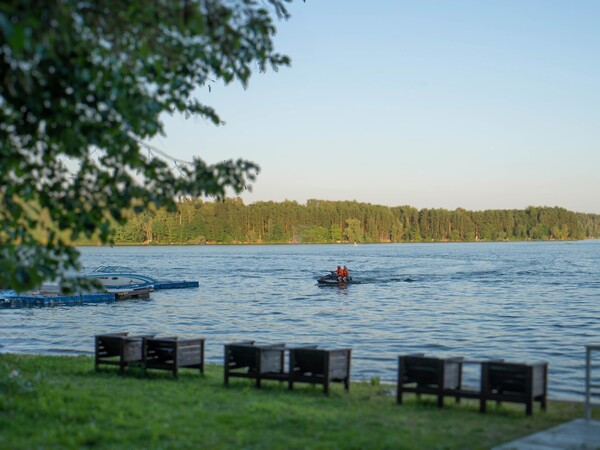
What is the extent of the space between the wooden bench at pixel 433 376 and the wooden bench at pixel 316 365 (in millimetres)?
1286

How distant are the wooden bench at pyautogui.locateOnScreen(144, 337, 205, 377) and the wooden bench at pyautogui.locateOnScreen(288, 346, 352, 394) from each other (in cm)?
267

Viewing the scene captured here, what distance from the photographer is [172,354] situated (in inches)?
653

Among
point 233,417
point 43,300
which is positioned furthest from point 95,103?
point 43,300

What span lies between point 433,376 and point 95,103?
8119 millimetres

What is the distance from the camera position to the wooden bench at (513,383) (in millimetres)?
13039

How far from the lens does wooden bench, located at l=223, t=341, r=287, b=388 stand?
50.2ft

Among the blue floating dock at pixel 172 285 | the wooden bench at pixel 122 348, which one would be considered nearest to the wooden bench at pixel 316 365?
the wooden bench at pixel 122 348

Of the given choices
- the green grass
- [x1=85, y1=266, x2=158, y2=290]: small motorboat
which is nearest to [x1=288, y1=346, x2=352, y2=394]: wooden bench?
the green grass

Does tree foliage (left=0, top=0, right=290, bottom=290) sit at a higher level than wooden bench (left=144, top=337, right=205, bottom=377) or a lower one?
higher

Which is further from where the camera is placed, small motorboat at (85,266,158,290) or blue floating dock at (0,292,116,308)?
small motorboat at (85,266,158,290)

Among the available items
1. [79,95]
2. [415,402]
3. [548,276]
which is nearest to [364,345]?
[415,402]

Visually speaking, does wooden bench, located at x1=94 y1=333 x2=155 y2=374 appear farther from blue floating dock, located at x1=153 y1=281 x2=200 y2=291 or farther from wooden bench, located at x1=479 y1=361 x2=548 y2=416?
blue floating dock, located at x1=153 y1=281 x2=200 y2=291

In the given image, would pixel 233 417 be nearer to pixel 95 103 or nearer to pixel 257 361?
pixel 257 361

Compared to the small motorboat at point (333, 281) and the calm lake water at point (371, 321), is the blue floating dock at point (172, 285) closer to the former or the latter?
the calm lake water at point (371, 321)
